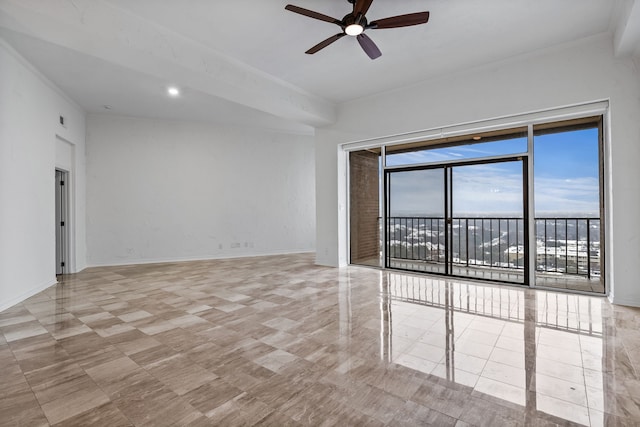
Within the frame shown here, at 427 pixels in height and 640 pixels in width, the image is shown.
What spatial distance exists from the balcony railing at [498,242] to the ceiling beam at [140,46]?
138 inches

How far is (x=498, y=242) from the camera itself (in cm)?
555

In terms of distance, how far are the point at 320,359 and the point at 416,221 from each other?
4.22 metres

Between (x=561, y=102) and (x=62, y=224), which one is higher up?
(x=561, y=102)

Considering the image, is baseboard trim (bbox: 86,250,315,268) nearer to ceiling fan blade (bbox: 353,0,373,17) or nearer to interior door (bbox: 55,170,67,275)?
interior door (bbox: 55,170,67,275)

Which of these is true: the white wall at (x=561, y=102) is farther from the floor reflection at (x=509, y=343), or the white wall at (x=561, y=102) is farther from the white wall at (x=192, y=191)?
the white wall at (x=192, y=191)

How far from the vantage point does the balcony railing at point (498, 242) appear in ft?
16.3

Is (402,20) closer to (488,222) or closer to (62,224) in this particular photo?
(488,222)

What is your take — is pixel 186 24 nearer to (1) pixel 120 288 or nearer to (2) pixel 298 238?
(1) pixel 120 288

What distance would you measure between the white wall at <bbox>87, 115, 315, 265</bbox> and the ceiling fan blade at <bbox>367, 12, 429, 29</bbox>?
19.1 feet

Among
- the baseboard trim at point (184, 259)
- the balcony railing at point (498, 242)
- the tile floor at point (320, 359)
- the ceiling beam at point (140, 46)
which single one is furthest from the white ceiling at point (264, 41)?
the baseboard trim at point (184, 259)

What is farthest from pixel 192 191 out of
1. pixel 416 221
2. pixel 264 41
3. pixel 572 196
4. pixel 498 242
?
pixel 572 196

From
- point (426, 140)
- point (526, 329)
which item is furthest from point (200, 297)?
point (426, 140)

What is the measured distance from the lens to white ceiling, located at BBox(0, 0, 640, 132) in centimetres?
328

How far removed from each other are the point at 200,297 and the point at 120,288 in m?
1.60
